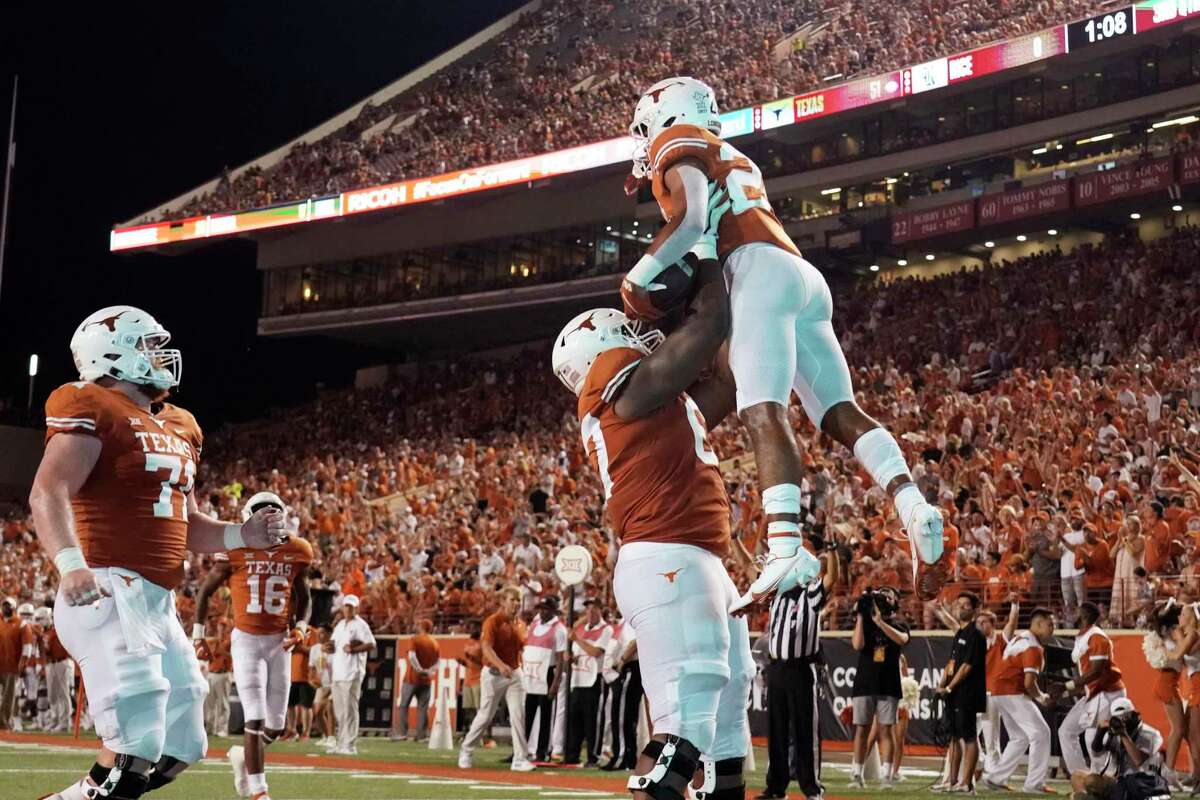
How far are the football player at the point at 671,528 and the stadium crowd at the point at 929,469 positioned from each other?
27.2 ft

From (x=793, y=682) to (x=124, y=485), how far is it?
6.49m

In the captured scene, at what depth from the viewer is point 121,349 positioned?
231 inches

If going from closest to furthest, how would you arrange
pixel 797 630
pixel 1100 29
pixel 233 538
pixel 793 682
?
pixel 233 538 < pixel 797 630 < pixel 793 682 < pixel 1100 29

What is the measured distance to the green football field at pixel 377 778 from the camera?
1109 cm

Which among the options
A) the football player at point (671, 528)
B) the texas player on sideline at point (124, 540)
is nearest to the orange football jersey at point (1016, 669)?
the football player at point (671, 528)

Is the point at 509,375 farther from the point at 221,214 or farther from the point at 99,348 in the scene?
the point at 99,348

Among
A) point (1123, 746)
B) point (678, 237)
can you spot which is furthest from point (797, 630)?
point (678, 237)

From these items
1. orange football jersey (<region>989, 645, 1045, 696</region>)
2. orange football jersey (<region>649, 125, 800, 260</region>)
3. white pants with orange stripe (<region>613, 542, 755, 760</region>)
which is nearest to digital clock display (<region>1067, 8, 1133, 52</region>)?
orange football jersey (<region>989, 645, 1045, 696</region>)

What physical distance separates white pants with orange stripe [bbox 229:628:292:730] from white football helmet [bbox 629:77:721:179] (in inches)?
233

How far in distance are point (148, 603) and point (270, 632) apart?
4.74 m

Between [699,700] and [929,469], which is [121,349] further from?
[929,469]

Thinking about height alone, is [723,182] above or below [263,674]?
above

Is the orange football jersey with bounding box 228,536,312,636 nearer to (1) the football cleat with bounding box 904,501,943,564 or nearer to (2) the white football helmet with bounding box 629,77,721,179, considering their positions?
(2) the white football helmet with bounding box 629,77,721,179

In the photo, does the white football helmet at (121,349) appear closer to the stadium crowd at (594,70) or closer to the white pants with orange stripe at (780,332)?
the white pants with orange stripe at (780,332)
